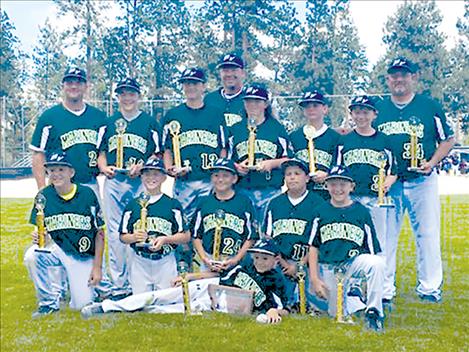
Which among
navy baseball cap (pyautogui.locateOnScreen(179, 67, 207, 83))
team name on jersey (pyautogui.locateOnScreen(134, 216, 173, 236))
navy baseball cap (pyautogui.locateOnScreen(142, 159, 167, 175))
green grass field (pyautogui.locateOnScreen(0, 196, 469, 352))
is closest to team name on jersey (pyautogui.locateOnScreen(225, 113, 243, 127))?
navy baseball cap (pyautogui.locateOnScreen(179, 67, 207, 83))

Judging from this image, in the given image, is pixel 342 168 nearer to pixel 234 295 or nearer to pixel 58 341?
pixel 234 295

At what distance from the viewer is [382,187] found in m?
4.91

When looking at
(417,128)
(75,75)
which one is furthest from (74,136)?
(417,128)

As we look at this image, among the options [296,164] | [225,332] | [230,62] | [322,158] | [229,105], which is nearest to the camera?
[225,332]

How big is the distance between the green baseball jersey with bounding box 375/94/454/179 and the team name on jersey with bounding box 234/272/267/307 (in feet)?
5.45

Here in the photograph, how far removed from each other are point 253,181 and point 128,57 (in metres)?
21.9

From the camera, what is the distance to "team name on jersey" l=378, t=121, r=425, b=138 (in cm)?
531

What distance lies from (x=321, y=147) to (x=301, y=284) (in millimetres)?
1200

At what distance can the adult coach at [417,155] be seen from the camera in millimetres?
5340

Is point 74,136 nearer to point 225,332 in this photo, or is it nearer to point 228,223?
point 228,223

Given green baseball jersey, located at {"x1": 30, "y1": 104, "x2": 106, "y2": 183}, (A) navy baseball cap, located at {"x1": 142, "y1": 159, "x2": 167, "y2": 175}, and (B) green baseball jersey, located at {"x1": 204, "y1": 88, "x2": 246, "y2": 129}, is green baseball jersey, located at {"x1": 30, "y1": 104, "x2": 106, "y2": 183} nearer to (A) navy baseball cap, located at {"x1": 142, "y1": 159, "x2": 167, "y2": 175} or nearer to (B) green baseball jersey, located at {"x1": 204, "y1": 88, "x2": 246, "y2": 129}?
(A) navy baseball cap, located at {"x1": 142, "y1": 159, "x2": 167, "y2": 175}

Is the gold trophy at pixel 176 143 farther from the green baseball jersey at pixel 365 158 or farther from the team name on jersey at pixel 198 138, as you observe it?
the green baseball jersey at pixel 365 158

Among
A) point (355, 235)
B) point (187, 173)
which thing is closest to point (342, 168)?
point (355, 235)

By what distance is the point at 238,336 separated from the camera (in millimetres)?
4293
